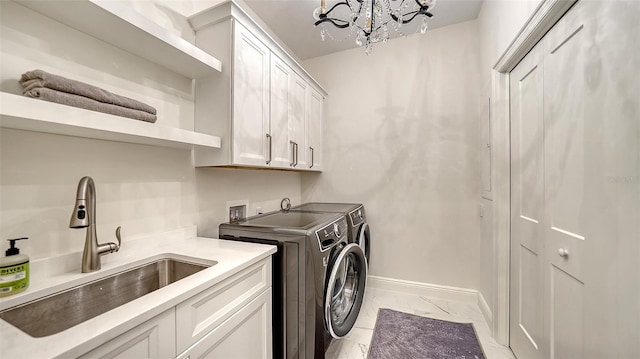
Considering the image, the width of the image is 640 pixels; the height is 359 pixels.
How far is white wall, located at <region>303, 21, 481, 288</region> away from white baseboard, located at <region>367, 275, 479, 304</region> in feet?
0.20

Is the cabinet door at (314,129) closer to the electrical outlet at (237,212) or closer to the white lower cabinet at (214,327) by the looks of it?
the electrical outlet at (237,212)

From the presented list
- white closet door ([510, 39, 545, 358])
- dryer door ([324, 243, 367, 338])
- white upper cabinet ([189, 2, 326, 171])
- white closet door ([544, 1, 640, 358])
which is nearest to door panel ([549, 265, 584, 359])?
white closet door ([544, 1, 640, 358])

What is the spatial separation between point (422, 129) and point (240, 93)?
189 cm

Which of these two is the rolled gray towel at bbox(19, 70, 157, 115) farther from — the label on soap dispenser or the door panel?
the door panel

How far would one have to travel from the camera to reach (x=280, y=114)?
1913 mm

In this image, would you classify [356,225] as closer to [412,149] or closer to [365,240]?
[365,240]

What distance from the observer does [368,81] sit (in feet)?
8.86

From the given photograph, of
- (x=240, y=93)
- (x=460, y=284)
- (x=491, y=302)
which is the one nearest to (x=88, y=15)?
(x=240, y=93)

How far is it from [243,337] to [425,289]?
207cm

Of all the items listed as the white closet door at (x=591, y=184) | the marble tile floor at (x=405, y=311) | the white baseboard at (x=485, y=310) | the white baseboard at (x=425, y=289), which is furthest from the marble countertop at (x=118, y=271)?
the white baseboard at (x=485, y=310)

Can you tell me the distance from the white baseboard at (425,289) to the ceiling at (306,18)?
2680mm

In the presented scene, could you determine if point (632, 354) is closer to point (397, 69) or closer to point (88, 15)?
point (88, 15)

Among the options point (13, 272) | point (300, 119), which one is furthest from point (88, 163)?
point (300, 119)

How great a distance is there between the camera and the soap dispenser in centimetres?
71
